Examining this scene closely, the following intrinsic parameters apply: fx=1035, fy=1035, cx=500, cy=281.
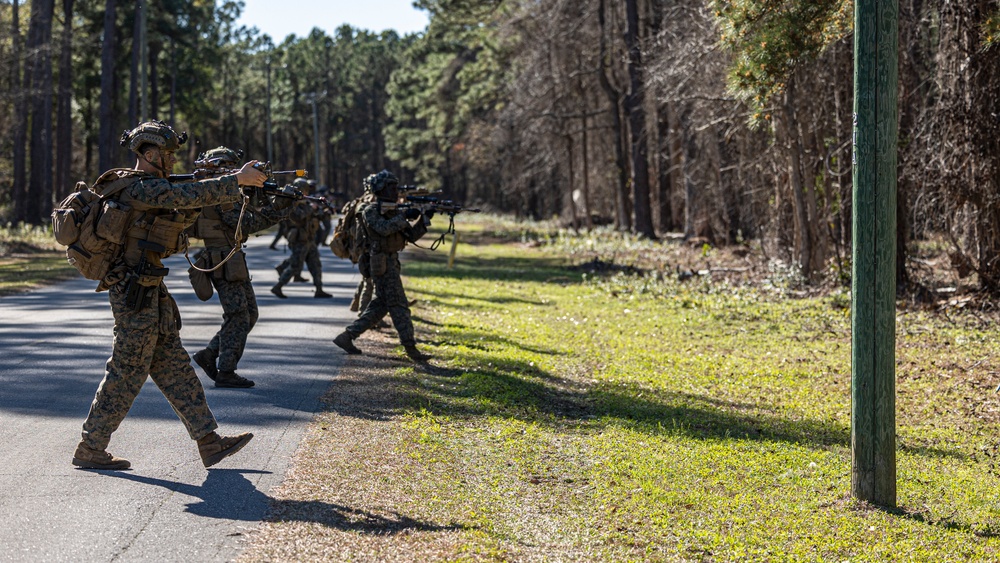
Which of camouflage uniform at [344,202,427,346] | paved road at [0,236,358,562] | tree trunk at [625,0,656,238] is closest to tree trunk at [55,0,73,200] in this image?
tree trunk at [625,0,656,238]

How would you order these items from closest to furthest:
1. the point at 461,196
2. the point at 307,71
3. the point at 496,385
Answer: the point at 496,385, the point at 461,196, the point at 307,71

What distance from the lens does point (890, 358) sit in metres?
6.18

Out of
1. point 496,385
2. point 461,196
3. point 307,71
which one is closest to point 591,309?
point 496,385

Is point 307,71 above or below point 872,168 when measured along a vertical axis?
above

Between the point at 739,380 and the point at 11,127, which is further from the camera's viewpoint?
the point at 11,127

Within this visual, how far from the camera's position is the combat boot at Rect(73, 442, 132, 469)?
629 cm

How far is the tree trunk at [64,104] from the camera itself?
3797cm

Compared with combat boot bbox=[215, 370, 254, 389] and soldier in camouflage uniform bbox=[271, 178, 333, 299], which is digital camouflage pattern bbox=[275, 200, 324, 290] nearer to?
soldier in camouflage uniform bbox=[271, 178, 333, 299]

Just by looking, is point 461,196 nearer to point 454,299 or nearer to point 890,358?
point 454,299

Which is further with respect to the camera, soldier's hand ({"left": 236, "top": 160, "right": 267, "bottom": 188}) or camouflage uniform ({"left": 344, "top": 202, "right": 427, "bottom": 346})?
camouflage uniform ({"left": 344, "top": 202, "right": 427, "bottom": 346})

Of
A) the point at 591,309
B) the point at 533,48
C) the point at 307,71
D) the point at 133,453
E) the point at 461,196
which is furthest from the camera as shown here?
the point at 307,71

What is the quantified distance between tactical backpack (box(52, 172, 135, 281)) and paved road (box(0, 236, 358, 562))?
129 cm

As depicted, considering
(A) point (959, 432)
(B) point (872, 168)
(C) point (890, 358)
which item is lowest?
(A) point (959, 432)

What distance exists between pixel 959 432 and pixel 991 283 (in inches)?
263
